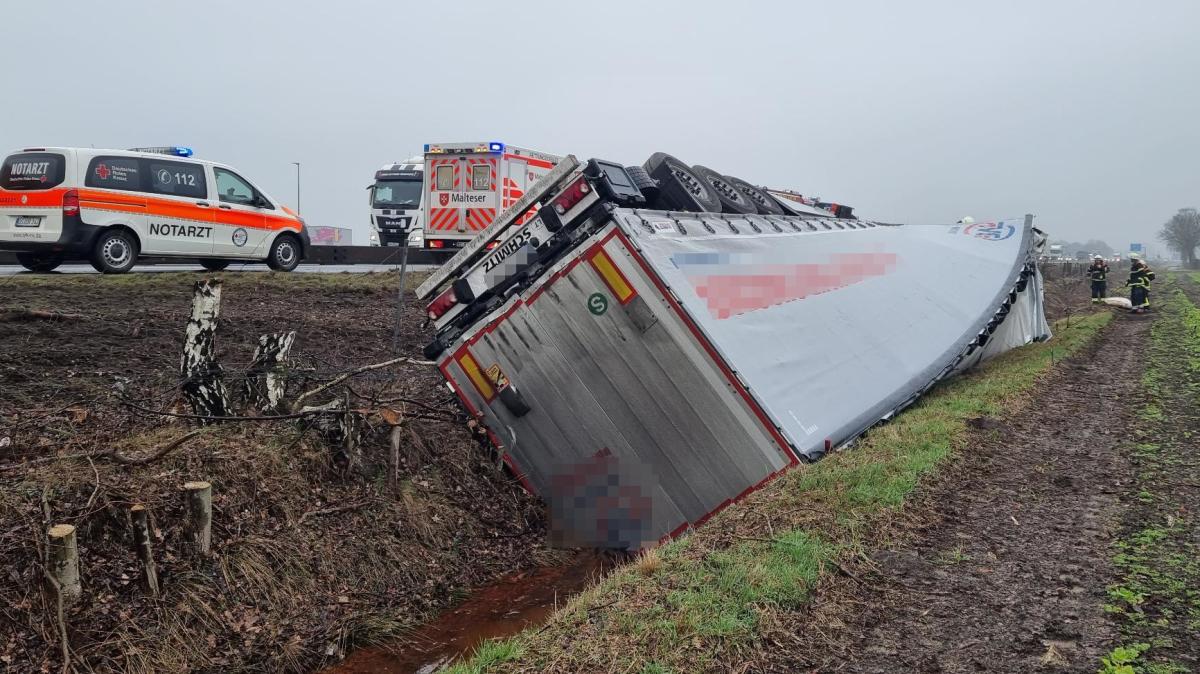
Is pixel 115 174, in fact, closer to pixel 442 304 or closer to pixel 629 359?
pixel 442 304

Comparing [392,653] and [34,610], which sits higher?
[34,610]

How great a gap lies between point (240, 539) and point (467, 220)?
1441 centimetres

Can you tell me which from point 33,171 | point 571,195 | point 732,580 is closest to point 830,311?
point 571,195

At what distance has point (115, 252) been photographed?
11516mm

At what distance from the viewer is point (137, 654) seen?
14.6 ft

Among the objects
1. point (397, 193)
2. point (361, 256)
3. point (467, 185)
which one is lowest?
point (361, 256)

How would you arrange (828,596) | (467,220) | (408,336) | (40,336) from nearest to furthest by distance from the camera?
(828,596) → (40,336) → (408,336) → (467,220)

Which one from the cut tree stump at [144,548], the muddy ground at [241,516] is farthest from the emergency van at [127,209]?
the cut tree stump at [144,548]

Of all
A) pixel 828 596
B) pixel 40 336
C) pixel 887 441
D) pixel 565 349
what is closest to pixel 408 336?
pixel 40 336

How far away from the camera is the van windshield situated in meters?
10.9

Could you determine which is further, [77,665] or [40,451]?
[40,451]

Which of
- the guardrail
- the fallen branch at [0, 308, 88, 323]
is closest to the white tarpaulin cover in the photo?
the fallen branch at [0, 308, 88, 323]

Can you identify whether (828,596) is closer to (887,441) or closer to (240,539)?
(887,441)

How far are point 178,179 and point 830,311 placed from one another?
9206 mm
